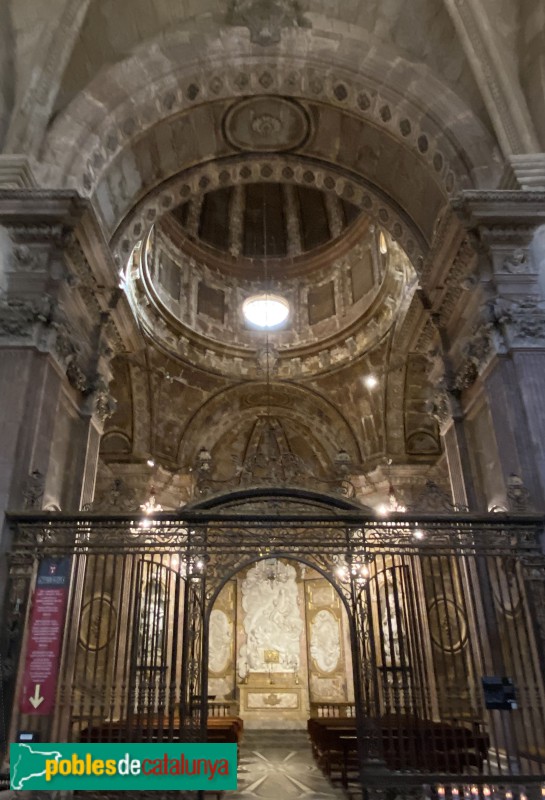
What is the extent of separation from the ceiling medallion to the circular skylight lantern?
322 inches

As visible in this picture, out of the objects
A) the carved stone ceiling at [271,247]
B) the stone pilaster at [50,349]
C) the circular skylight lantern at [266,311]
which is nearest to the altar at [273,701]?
the carved stone ceiling at [271,247]

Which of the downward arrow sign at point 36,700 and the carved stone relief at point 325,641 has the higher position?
the carved stone relief at point 325,641

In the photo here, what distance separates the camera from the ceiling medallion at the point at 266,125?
11.3 meters

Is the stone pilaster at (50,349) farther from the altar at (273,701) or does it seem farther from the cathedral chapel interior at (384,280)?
the altar at (273,701)

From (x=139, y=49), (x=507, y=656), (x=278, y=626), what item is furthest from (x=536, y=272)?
(x=278, y=626)

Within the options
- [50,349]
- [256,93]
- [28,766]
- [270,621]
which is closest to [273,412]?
[270,621]

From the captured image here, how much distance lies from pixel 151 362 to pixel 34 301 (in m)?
9.32

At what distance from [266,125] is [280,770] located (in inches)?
485

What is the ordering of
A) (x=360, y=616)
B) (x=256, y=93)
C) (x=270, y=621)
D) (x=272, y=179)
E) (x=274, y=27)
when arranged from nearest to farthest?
(x=360, y=616)
(x=274, y=27)
(x=256, y=93)
(x=272, y=179)
(x=270, y=621)

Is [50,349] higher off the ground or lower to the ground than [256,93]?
lower

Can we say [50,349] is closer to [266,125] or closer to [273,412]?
[266,125]

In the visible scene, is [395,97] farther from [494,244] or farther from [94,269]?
[94,269]

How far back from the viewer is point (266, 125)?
38.1 feet

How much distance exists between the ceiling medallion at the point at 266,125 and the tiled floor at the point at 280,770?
1094 centimetres
